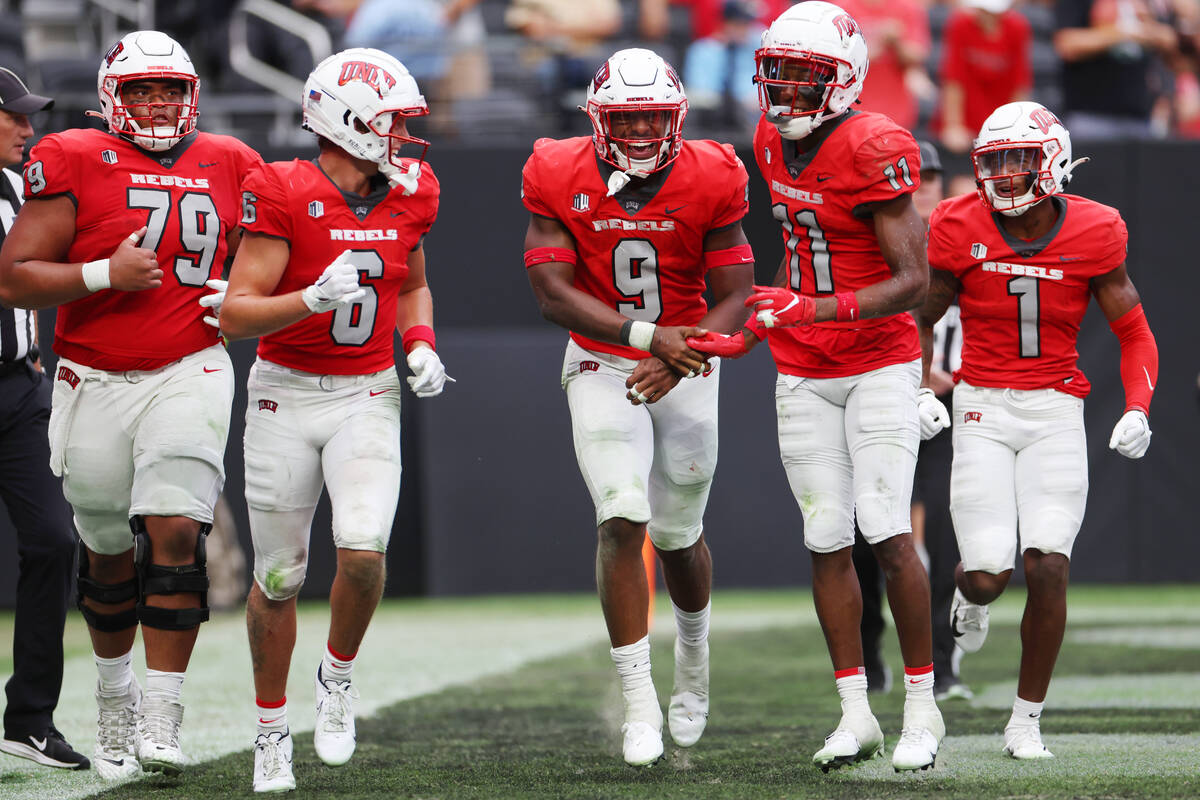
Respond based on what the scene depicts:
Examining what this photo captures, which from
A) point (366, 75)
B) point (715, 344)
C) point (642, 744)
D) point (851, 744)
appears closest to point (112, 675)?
point (642, 744)

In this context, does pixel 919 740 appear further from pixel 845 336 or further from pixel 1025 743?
pixel 845 336

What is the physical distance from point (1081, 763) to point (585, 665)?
3431 mm

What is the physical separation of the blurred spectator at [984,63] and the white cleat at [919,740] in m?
6.37

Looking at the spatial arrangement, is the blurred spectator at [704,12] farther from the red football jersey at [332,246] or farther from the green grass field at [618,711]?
the red football jersey at [332,246]

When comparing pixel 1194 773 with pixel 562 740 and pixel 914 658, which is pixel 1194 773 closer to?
pixel 914 658

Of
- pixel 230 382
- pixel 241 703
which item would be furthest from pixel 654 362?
pixel 241 703

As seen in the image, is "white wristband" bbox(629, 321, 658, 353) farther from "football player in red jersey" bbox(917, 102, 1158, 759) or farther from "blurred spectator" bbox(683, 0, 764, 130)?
"blurred spectator" bbox(683, 0, 764, 130)

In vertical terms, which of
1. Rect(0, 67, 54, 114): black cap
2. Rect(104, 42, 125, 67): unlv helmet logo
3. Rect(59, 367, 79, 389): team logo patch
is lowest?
Rect(59, 367, 79, 389): team logo patch

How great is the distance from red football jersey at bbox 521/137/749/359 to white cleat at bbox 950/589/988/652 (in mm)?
1484

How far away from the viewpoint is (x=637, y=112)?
5.01 meters

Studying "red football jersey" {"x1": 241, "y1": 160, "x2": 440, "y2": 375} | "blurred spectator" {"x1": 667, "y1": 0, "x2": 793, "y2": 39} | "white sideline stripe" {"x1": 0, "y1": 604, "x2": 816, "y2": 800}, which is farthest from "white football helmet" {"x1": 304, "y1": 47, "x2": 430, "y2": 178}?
"blurred spectator" {"x1": 667, "y1": 0, "x2": 793, "y2": 39}

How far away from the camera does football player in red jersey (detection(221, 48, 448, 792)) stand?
188 inches

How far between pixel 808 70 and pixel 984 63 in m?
6.11

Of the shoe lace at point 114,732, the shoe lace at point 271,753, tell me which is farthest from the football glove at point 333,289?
the shoe lace at point 114,732
